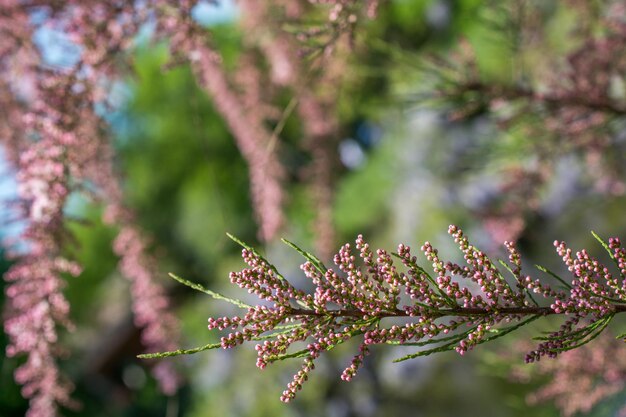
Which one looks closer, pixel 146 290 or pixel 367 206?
pixel 146 290

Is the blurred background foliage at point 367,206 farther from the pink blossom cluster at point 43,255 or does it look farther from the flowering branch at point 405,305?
the flowering branch at point 405,305

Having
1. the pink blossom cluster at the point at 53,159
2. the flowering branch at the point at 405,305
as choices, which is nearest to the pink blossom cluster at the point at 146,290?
the pink blossom cluster at the point at 53,159

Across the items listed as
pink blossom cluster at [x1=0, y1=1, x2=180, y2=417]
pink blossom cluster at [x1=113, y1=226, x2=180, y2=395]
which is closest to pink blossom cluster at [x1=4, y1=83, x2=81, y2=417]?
pink blossom cluster at [x1=0, y1=1, x2=180, y2=417]

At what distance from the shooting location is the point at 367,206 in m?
9.99

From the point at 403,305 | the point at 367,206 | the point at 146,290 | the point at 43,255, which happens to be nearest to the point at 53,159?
the point at 43,255

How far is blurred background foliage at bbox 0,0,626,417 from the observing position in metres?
3.81

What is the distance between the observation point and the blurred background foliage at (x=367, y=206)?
150 inches

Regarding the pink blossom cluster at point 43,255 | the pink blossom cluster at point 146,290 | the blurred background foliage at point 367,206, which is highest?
the pink blossom cluster at point 43,255

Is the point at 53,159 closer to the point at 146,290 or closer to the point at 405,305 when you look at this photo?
the point at 146,290

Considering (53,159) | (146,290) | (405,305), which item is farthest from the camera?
(146,290)

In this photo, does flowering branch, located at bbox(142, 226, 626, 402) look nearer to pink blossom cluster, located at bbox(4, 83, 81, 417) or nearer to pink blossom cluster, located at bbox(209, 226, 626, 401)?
pink blossom cluster, located at bbox(209, 226, 626, 401)

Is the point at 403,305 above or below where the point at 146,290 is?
above

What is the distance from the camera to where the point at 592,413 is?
2.79 m

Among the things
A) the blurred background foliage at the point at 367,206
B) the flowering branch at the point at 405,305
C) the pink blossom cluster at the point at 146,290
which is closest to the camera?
the flowering branch at the point at 405,305
